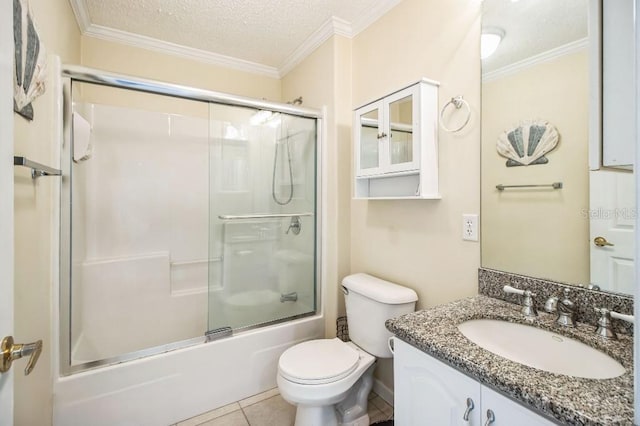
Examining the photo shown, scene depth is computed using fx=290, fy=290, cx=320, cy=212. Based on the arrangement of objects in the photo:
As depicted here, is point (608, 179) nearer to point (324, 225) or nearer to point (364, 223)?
point (364, 223)

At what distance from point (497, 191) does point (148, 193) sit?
229 centimetres

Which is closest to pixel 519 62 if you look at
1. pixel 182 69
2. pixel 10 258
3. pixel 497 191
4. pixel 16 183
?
pixel 497 191

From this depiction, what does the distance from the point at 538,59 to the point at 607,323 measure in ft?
3.08

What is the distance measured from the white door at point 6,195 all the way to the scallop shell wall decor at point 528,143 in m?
1.51

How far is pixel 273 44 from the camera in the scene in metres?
2.28

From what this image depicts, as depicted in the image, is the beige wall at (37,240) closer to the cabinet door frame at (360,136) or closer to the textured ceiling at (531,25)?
the cabinet door frame at (360,136)

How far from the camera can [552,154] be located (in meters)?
1.06

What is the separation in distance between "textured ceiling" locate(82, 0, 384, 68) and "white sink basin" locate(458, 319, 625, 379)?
1.86m

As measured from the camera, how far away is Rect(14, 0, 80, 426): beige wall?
0.99m

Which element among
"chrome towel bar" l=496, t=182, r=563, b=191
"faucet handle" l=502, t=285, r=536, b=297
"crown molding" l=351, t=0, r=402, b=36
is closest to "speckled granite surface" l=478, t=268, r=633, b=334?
"faucet handle" l=502, t=285, r=536, b=297

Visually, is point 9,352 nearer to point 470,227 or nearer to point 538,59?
point 470,227

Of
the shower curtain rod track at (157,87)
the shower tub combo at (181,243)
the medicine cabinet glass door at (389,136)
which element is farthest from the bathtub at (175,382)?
the shower curtain rod track at (157,87)

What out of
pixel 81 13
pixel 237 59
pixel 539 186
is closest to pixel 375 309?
pixel 539 186

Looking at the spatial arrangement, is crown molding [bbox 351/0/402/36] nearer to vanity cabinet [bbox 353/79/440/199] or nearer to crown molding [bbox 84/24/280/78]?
vanity cabinet [bbox 353/79/440/199]
